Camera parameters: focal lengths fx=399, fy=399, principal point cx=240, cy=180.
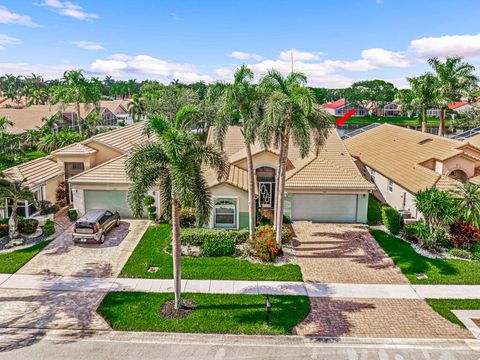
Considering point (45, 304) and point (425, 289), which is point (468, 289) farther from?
point (45, 304)

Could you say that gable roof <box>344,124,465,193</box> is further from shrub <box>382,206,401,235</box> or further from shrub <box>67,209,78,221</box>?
shrub <box>67,209,78,221</box>

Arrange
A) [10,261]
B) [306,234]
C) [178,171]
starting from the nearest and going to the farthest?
[178,171] < [10,261] < [306,234]

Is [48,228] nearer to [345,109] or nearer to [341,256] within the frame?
[341,256]

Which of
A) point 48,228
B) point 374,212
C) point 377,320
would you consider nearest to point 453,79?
point 374,212

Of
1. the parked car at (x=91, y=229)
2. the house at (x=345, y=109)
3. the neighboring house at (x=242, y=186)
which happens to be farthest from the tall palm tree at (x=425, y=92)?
the house at (x=345, y=109)

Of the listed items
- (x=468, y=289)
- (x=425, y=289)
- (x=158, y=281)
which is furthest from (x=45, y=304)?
(x=468, y=289)

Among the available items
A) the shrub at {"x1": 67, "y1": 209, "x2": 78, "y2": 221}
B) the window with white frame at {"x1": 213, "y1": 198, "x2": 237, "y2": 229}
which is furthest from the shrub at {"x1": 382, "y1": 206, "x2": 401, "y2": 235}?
the shrub at {"x1": 67, "y1": 209, "x2": 78, "y2": 221}
